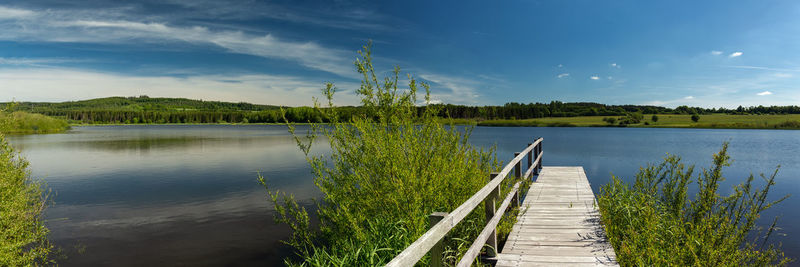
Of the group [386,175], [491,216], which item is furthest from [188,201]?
[491,216]

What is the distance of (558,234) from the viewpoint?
599cm

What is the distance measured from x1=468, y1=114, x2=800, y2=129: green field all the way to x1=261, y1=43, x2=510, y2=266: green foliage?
7432 centimetres

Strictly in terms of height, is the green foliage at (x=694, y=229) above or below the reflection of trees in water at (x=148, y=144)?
above

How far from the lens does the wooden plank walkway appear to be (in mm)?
4926

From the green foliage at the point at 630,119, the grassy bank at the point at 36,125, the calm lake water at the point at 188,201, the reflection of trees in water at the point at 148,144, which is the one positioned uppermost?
the green foliage at the point at 630,119

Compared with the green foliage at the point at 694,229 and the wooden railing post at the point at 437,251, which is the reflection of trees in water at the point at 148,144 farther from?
the wooden railing post at the point at 437,251

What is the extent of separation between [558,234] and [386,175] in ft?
9.25

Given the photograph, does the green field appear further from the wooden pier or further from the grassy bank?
the grassy bank

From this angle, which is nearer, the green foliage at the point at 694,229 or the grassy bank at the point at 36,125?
the green foliage at the point at 694,229

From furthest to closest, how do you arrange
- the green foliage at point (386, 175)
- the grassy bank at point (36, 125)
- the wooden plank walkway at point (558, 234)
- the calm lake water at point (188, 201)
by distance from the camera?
the grassy bank at point (36, 125) < the calm lake water at point (188, 201) < the green foliage at point (386, 175) < the wooden plank walkway at point (558, 234)

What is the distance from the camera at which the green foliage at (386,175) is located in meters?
5.35

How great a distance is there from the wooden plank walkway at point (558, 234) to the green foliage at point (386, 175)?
2.45 feet

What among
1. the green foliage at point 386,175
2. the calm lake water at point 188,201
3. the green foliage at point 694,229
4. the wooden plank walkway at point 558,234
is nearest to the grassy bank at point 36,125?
the calm lake water at point 188,201

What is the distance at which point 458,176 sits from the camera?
6.33 meters
